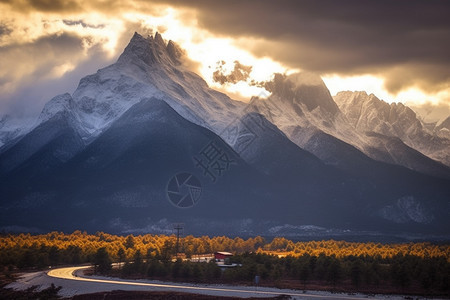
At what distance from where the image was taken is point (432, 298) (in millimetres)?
177375

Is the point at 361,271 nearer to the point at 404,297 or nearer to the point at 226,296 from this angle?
the point at 404,297

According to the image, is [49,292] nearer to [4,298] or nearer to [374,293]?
[4,298]

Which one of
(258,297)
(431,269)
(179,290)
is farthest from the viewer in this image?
(431,269)

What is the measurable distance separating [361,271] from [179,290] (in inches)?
2026

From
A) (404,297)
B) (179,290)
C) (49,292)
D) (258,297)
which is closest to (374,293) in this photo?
(404,297)

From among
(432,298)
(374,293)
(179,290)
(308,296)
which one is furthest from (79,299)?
→ (432,298)

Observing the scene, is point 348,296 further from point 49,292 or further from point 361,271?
point 49,292

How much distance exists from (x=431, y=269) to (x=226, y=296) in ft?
204

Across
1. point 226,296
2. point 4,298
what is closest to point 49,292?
point 4,298

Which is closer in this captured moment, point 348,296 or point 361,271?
point 348,296

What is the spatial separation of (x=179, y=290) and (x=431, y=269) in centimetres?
6965

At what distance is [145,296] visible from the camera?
17062 centimetres

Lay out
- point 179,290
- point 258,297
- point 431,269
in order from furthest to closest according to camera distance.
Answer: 1. point 431,269
2. point 179,290
3. point 258,297

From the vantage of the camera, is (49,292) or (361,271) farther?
(361,271)
